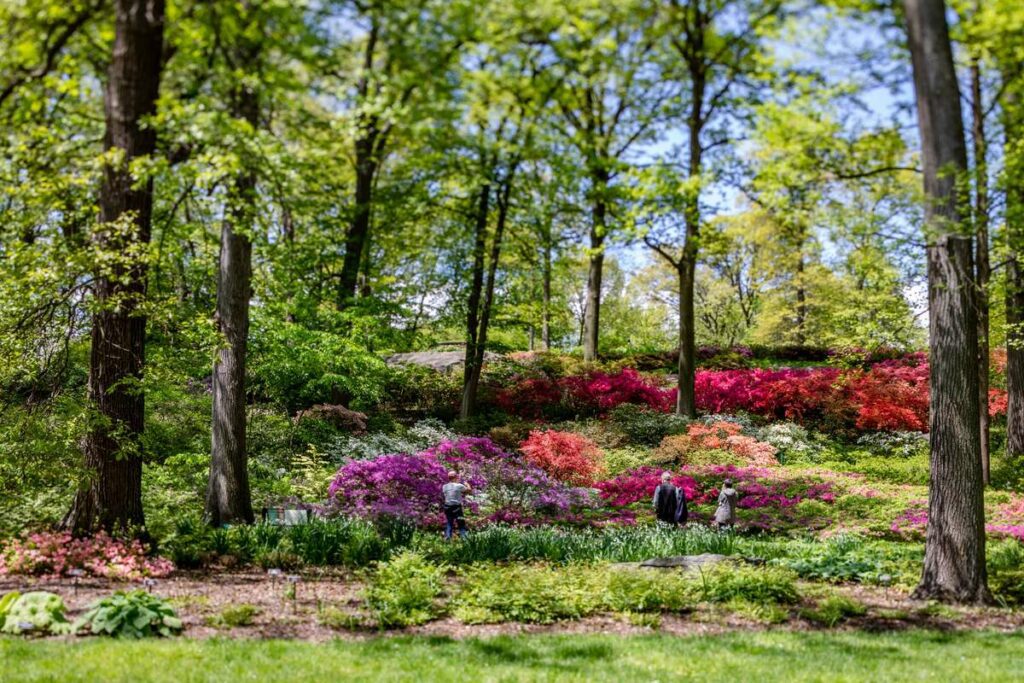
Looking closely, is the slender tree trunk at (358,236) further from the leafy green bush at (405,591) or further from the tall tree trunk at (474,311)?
the leafy green bush at (405,591)

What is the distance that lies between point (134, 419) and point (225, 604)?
2854 mm

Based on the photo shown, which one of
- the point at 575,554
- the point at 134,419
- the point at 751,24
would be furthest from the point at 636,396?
the point at 134,419

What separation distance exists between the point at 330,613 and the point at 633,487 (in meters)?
8.36

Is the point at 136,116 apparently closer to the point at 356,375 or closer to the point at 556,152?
the point at 356,375

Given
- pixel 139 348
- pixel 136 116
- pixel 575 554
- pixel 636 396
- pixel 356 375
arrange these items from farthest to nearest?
pixel 636 396
pixel 356 375
pixel 575 554
pixel 139 348
pixel 136 116

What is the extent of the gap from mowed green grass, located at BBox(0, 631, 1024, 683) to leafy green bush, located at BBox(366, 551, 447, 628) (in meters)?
0.60

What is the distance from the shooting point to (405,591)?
285 inches

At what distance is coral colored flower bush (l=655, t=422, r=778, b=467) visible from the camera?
15.8 meters

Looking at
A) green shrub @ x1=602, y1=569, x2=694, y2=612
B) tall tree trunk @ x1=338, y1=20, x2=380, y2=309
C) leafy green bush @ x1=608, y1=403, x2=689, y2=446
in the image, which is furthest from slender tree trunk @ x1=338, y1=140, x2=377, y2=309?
green shrub @ x1=602, y1=569, x2=694, y2=612

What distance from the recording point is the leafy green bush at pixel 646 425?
683 inches

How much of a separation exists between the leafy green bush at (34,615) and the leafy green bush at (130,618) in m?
0.17

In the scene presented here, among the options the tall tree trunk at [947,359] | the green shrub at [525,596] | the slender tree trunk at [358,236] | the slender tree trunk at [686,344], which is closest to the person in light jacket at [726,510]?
the tall tree trunk at [947,359]

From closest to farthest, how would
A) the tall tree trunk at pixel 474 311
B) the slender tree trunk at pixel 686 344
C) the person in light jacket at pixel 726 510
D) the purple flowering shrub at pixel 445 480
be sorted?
the purple flowering shrub at pixel 445 480
the person in light jacket at pixel 726 510
the slender tree trunk at pixel 686 344
the tall tree trunk at pixel 474 311

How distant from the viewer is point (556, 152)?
18.5m
